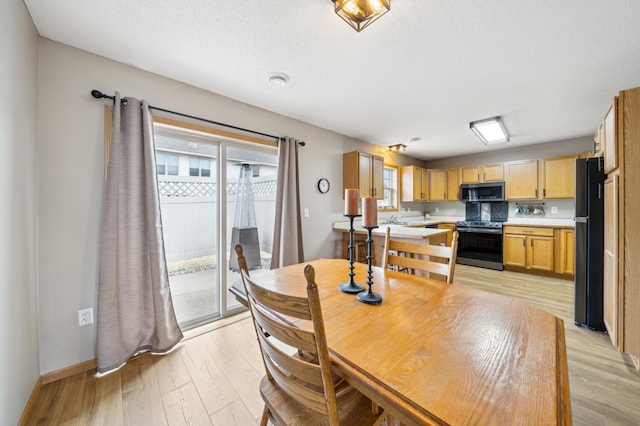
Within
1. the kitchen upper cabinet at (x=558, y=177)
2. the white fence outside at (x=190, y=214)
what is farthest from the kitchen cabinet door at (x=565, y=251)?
the white fence outside at (x=190, y=214)

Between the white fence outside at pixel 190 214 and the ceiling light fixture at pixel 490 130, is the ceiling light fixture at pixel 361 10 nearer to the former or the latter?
the white fence outside at pixel 190 214

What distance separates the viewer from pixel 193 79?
87.1 inches

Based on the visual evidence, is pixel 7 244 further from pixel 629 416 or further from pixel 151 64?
pixel 629 416

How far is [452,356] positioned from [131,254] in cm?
216

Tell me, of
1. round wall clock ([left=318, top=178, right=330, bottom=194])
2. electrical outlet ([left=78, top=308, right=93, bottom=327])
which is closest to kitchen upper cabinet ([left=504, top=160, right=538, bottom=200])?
round wall clock ([left=318, top=178, right=330, bottom=194])

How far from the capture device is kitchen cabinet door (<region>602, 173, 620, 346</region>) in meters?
1.86

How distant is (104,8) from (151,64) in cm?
54

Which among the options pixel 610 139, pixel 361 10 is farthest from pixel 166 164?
pixel 610 139

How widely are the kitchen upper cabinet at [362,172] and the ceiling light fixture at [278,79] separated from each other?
169 cm

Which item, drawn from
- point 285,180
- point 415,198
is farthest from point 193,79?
point 415,198

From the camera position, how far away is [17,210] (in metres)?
1.37

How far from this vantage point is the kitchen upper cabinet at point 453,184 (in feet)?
17.2

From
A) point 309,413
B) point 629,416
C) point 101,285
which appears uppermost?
point 101,285

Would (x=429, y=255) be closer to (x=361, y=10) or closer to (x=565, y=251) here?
(x=361, y=10)
